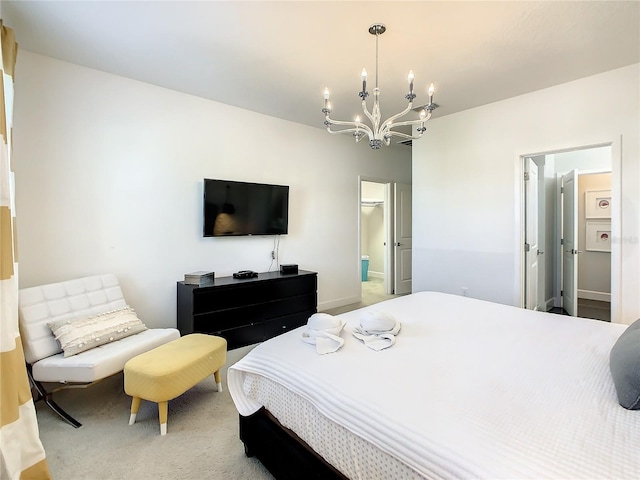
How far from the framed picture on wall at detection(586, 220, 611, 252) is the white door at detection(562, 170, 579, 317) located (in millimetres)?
1034

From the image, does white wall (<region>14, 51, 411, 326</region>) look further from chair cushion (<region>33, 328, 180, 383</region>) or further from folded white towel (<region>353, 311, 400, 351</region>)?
folded white towel (<region>353, 311, 400, 351</region>)

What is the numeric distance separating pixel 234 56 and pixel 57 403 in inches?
115

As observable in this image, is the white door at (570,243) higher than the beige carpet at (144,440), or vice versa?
the white door at (570,243)

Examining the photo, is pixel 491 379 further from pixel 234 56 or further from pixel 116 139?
pixel 116 139

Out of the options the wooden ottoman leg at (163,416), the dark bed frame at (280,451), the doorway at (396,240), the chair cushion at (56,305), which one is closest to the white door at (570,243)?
the doorway at (396,240)

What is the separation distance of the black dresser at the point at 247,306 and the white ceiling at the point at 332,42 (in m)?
2.02

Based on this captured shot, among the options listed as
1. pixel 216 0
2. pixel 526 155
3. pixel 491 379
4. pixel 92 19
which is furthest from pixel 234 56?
pixel 526 155

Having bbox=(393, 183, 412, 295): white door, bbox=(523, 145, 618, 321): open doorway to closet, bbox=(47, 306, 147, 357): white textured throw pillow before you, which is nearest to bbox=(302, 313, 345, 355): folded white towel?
bbox=(47, 306, 147, 357): white textured throw pillow

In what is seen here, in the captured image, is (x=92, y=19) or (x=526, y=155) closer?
(x=92, y=19)

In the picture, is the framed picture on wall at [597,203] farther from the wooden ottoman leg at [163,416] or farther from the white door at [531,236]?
the wooden ottoman leg at [163,416]

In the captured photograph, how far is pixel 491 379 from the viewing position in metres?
1.29

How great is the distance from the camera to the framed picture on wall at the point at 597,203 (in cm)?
498

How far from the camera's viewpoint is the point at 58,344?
2.23 metres

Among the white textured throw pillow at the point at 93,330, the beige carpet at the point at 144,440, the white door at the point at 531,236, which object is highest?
the white door at the point at 531,236
